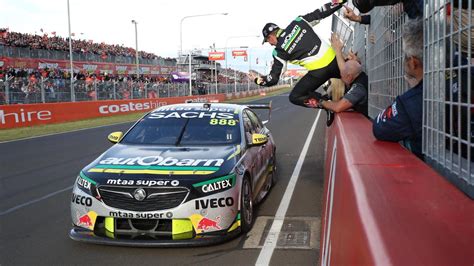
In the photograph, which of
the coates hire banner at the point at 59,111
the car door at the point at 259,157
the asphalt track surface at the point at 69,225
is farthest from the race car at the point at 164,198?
the coates hire banner at the point at 59,111

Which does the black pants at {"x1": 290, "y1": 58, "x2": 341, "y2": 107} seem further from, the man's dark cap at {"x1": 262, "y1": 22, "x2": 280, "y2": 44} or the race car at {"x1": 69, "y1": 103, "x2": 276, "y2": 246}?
the race car at {"x1": 69, "y1": 103, "x2": 276, "y2": 246}

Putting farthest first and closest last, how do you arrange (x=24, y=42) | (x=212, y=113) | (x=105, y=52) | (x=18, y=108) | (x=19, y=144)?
(x=105, y=52) < (x=24, y=42) < (x=18, y=108) < (x=19, y=144) < (x=212, y=113)

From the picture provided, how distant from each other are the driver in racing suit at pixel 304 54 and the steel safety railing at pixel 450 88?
3872 millimetres

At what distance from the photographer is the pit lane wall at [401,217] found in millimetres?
1368

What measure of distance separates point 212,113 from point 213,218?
7.68 feet

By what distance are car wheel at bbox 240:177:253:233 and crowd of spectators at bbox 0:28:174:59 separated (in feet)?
122

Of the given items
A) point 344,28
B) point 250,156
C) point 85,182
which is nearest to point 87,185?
point 85,182

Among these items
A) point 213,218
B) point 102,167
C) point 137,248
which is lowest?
point 137,248

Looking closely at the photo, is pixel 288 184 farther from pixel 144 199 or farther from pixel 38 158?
pixel 38 158

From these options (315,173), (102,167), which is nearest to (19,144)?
(315,173)

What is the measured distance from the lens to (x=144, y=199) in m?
4.58

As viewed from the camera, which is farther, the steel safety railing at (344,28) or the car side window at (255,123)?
the steel safety railing at (344,28)

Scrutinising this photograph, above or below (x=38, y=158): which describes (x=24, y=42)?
above

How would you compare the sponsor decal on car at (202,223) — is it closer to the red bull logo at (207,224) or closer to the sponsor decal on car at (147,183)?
the red bull logo at (207,224)
